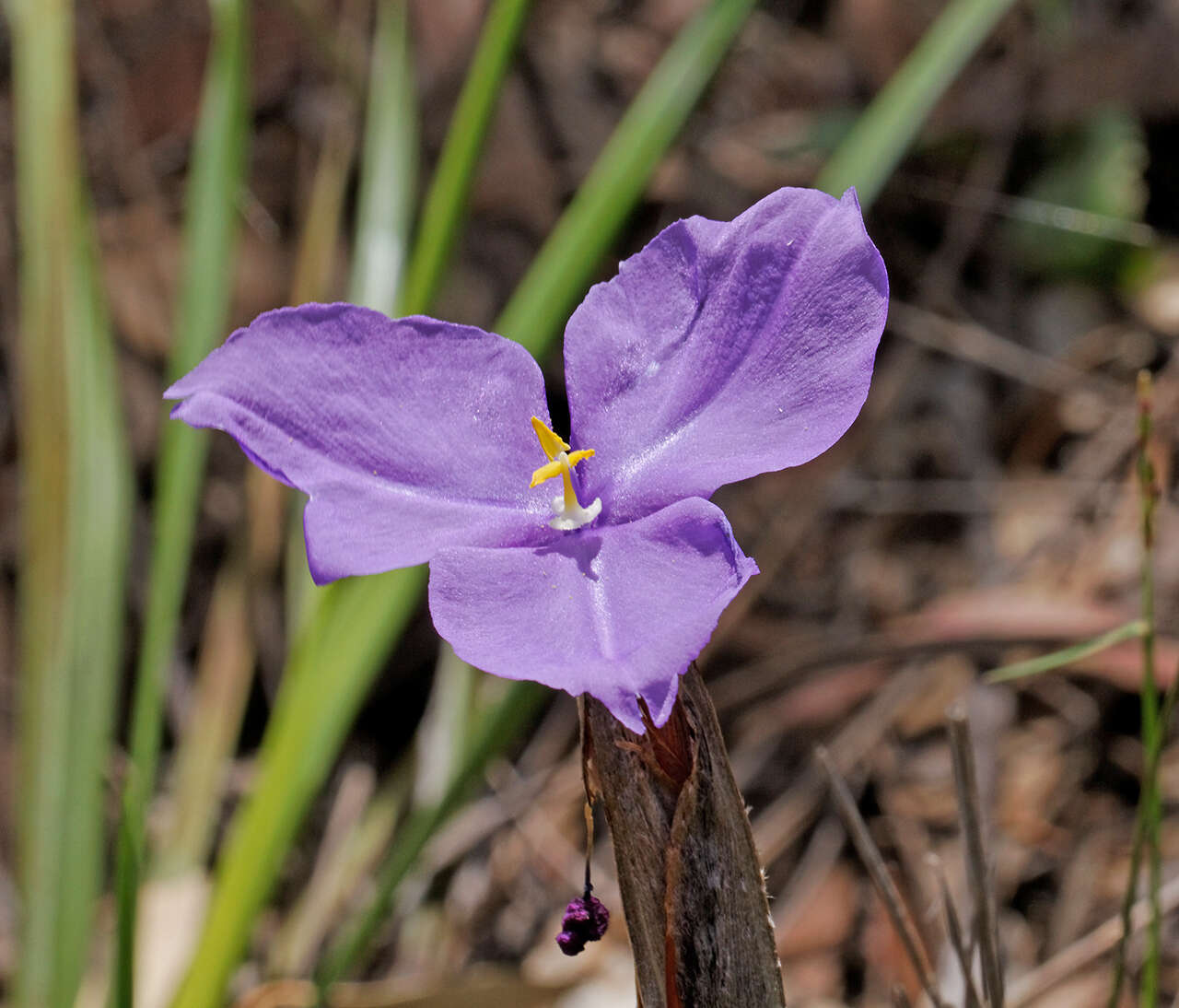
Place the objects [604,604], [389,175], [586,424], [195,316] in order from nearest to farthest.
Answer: [604,604], [586,424], [195,316], [389,175]

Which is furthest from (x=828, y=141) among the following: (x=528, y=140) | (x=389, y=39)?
(x=389, y=39)

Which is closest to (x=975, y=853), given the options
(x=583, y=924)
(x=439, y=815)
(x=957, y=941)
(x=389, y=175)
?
(x=957, y=941)

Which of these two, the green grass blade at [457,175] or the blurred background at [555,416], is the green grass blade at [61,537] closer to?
the blurred background at [555,416]

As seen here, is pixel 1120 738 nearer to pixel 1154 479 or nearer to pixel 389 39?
pixel 1154 479

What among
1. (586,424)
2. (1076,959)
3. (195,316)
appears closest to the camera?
(586,424)

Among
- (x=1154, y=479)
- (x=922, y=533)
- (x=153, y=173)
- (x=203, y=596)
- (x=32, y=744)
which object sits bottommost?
(x=203, y=596)

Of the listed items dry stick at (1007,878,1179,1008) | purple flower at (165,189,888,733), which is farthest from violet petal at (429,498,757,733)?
dry stick at (1007,878,1179,1008)

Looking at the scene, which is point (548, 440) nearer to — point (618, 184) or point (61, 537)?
point (618, 184)

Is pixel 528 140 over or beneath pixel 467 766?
over
